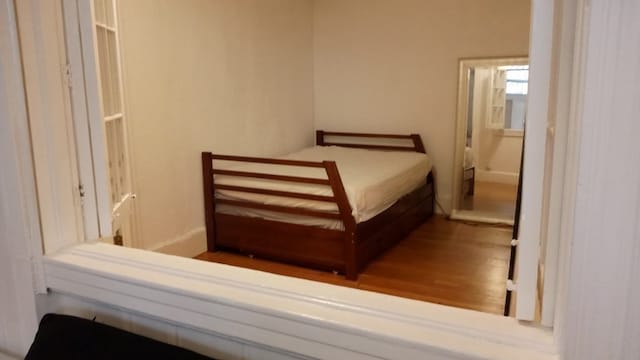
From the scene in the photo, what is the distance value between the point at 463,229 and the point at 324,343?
4.01m

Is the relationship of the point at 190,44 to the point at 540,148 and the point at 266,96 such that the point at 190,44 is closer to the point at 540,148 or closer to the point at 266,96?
the point at 266,96

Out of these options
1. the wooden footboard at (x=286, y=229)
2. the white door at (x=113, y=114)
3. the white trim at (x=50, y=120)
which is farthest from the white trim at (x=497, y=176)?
the white trim at (x=50, y=120)

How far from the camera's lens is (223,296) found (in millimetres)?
964

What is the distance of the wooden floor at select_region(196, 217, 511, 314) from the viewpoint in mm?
3023

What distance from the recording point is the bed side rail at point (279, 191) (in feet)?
10.6

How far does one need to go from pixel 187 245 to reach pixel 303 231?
98cm

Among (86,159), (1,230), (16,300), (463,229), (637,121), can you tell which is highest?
(637,121)

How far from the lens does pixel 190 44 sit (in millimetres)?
3613

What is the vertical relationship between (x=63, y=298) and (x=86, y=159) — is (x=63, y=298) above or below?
below

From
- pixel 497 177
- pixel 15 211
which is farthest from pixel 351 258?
pixel 497 177

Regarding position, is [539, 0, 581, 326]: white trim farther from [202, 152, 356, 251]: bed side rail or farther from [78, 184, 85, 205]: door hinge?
[202, 152, 356, 251]: bed side rail

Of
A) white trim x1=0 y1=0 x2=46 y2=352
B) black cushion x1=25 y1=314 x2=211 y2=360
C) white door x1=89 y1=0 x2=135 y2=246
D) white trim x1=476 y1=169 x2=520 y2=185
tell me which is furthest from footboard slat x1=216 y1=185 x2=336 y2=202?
white trim x1=476 y1=169 x2=520 y2=185

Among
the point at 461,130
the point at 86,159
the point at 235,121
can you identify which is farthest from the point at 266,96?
the point at 86,159

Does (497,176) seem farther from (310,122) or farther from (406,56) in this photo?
(310,122)
